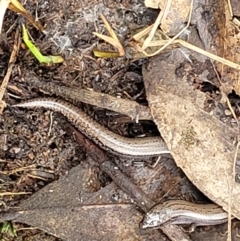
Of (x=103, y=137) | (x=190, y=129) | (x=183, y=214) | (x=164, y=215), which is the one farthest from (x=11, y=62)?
(x=183, y=214)

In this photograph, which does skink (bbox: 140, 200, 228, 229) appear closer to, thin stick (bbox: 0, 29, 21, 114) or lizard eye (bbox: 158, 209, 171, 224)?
lizard eye (bbox: 158, 209, 171, 224)

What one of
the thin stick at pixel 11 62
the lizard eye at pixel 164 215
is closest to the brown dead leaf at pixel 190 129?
the lizard eye at pixel 164 215

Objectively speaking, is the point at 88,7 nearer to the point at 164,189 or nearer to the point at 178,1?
the point at 178,1

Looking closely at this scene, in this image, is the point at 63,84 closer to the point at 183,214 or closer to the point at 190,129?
the point at 190,129

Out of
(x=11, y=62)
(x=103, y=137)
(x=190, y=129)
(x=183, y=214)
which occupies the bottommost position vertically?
(x=183, y=214)

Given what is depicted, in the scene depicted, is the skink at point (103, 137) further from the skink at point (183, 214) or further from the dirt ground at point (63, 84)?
the skink at point (183, 214)

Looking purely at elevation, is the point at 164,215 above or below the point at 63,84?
below

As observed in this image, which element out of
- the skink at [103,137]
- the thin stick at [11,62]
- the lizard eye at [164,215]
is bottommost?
the lizard eye at [164,215]
